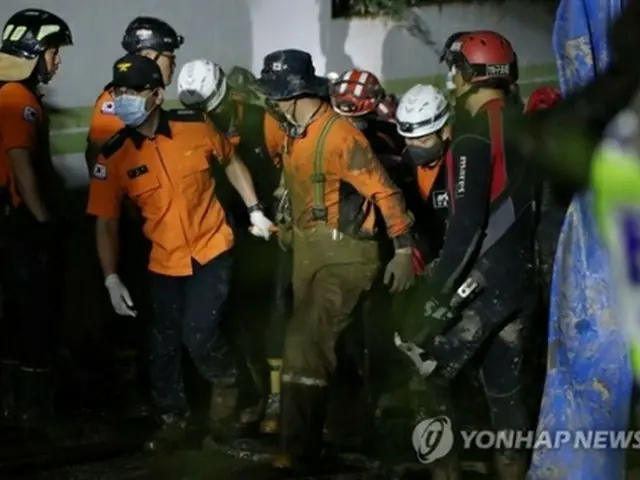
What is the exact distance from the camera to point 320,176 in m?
6.32

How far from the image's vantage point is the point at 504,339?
19.2 feet

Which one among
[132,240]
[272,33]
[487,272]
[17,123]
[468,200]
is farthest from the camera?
[272,33]

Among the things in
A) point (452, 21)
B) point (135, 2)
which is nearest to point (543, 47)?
point (452, 21)

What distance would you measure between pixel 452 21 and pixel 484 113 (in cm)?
406

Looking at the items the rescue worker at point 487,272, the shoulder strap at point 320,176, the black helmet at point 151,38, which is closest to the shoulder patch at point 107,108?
the black helmet at point 151,38

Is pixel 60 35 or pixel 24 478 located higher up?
pixel 60 35

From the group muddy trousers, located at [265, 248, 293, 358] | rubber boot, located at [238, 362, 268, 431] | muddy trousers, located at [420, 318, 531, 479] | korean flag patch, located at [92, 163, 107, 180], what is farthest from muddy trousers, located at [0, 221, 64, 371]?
muddy trousers, located at [420, 318, 531, 479]

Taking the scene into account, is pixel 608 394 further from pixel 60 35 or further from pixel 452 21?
pixel 452 21

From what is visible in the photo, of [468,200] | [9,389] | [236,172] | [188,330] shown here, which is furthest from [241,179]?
[9,389]

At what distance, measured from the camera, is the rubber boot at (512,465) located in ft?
19.3

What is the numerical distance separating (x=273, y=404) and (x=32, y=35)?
2374 millimetres

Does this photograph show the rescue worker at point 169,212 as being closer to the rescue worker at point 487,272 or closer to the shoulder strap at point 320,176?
the shoulder strap at point 320,176

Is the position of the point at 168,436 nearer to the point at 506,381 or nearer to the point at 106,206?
the point at 106,206

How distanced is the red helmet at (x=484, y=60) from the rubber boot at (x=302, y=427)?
5.41 feet
